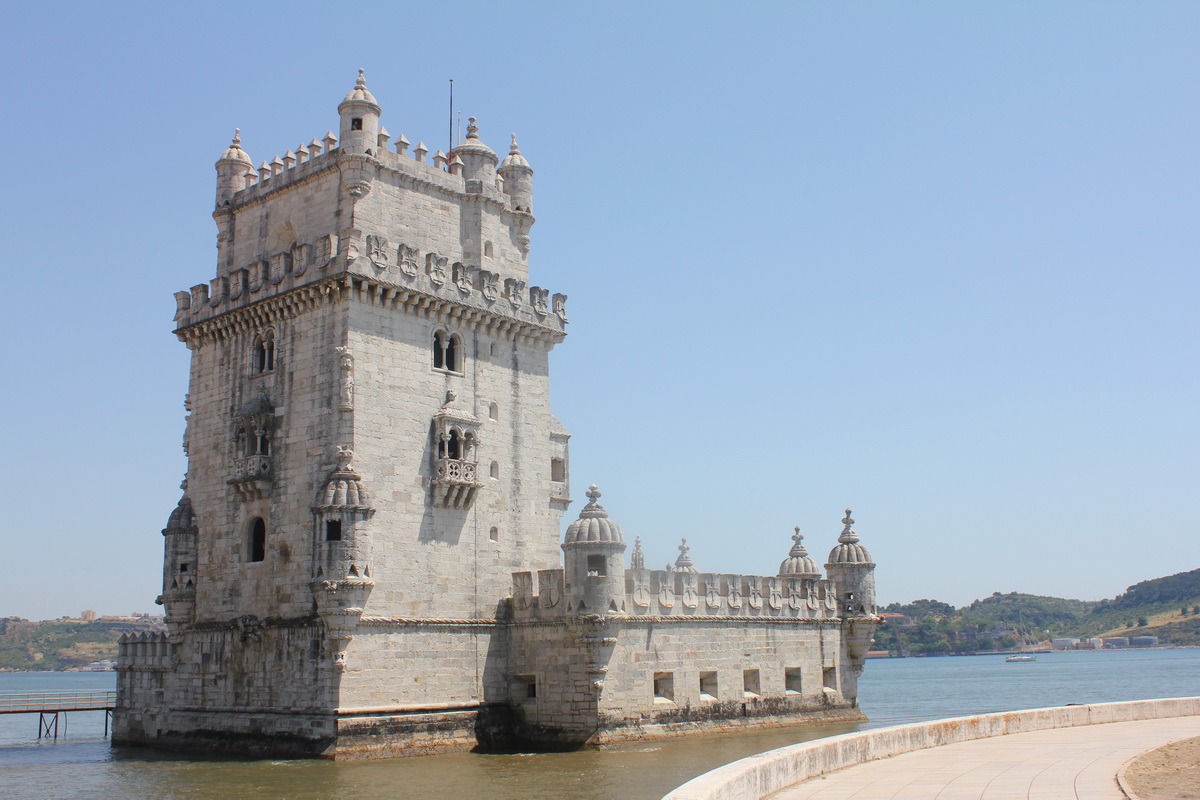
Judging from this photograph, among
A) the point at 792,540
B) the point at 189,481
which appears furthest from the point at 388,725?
the point at 792,540

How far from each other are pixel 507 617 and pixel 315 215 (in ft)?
47.1

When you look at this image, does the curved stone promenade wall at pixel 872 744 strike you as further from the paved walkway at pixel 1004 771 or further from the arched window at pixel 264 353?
the arched window at pixel 264 353

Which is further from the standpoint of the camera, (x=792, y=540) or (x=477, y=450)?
(x=792, y=540)

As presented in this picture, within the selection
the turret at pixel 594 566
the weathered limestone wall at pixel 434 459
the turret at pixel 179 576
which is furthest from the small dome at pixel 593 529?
the turret at pixel 179 576

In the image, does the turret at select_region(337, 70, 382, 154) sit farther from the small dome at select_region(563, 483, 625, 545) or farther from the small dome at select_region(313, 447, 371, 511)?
the small dome at select_region(563, 483, 625, 545)

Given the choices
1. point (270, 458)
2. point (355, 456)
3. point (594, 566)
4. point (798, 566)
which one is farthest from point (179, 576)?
point (798, 566)

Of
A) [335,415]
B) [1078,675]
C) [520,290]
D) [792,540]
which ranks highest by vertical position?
[520,290]

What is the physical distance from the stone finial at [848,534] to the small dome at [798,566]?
186 centimetres

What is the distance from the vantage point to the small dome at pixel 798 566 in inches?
1831

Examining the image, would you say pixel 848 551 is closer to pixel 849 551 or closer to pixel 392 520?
pixel 849 551

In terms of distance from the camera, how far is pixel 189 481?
130ft

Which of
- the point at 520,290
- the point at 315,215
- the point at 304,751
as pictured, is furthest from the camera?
the point at 520,290

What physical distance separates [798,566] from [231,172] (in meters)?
26.3

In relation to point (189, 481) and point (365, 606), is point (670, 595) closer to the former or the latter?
point (365, 606)
